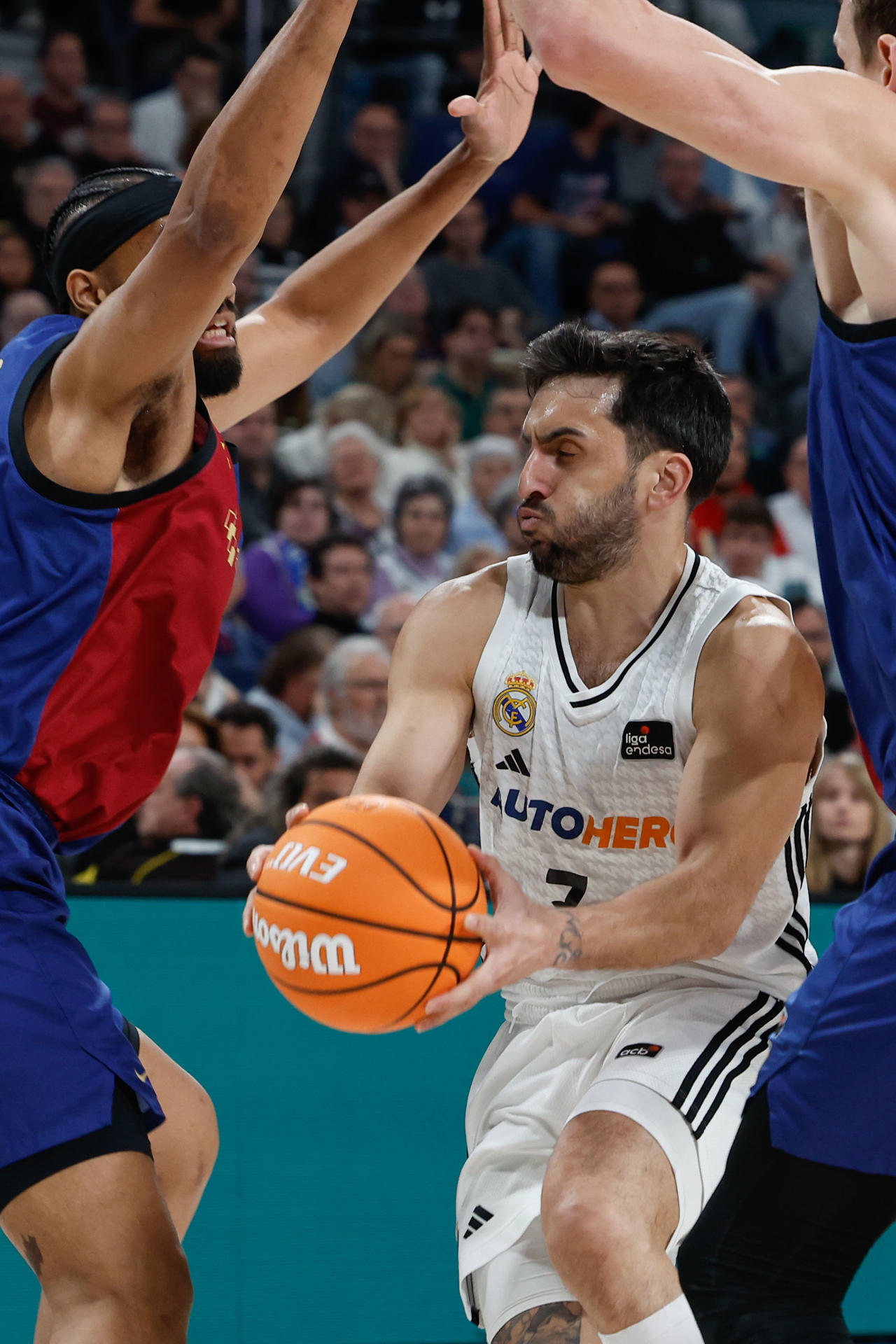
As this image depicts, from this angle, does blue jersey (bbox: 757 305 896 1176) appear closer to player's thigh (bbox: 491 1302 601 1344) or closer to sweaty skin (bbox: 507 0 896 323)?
sweaty skin (bbox: 507 0 896 323)

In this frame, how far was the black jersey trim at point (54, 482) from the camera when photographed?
2.96 meters

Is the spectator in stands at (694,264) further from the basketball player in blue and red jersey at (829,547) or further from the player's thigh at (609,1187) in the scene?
the player's thigh at (609,1187)

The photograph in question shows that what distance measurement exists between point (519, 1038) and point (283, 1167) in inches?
64.4

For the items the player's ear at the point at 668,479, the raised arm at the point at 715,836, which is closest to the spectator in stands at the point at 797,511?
the player's ear at the point at 668,479

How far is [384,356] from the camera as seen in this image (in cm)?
893

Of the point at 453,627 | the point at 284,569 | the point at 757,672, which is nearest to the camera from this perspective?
the point at 757,672

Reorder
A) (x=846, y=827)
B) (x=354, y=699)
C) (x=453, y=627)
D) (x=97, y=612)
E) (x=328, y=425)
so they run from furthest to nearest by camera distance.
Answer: (x=328, y=425)
(x=354, y=699)
(x=846, y=827)
(x=453, y=627)
(x=97, y=612)

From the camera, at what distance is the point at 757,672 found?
3295 mm

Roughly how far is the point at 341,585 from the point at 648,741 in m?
4.08

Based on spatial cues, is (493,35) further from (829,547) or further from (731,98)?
(829,547)

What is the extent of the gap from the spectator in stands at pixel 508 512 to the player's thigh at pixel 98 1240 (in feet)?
17.5

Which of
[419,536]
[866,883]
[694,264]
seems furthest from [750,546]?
[866,883]

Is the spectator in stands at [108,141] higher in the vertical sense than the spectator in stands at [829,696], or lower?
higher

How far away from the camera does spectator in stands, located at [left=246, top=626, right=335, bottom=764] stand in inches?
267
